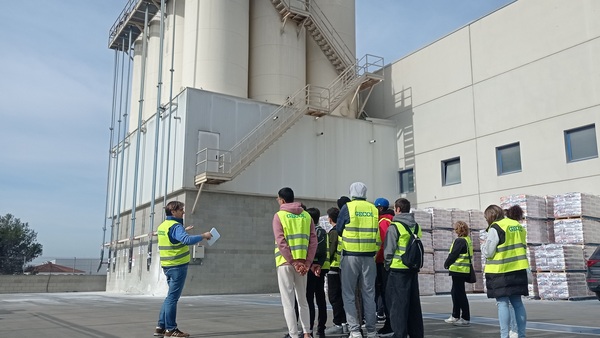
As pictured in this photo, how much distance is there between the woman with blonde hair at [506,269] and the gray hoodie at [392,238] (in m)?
1.00

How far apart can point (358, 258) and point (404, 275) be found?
0.61m

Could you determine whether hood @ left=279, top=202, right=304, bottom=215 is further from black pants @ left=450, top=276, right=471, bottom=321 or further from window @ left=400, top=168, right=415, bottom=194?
window @ left=400, top=168, right=415, bottom=194

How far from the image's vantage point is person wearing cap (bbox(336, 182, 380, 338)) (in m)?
6.53

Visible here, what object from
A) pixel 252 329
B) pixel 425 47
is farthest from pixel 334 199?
pixel 252 329

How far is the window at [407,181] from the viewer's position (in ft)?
84.0

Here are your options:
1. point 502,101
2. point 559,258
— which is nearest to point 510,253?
point 559,258

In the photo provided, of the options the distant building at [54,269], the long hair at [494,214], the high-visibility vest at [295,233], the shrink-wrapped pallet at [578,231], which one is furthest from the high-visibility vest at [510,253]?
the distant building at [54,269]

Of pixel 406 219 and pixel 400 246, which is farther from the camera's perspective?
pixel 406 219

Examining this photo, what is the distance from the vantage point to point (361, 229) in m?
6.55

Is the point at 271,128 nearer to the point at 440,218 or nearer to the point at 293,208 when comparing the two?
the point at 440,218

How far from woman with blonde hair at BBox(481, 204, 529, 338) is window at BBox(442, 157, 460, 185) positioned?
17.2m

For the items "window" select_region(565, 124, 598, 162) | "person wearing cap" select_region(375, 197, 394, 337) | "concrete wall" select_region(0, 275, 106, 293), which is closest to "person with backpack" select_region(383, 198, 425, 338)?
"person wearing cap" select_region(375, 197, 394, 337)

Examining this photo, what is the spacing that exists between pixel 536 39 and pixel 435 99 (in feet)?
17.9

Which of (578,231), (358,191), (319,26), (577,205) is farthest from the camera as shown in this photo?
(319,26)
